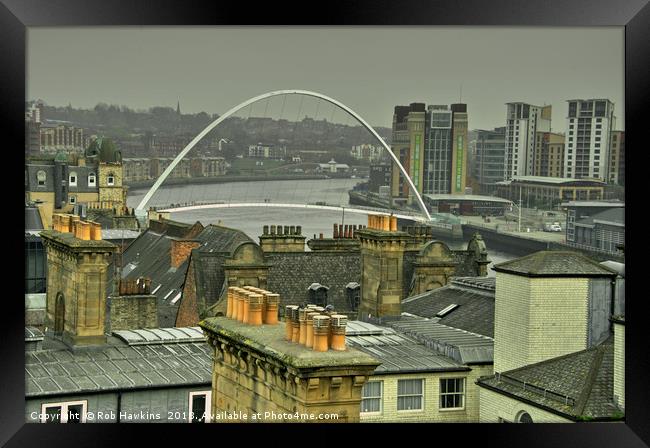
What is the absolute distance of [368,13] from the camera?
9.23 metres

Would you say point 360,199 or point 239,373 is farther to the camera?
point 360,199

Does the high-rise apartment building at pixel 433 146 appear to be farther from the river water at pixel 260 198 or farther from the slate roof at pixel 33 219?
the slate roof at pixel 33 219

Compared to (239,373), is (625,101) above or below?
above

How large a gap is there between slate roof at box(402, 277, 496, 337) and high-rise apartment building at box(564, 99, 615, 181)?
3.50 m

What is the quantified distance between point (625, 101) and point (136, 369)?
16.7ft

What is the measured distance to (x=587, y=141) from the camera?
22797 millimetres

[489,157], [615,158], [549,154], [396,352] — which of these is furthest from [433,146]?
[396,352]

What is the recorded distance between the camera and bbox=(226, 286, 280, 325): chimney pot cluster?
33.0 ft

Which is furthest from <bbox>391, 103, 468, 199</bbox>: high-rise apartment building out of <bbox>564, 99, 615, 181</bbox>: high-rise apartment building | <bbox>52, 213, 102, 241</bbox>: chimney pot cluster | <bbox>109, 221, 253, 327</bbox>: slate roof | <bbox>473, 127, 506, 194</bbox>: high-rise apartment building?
<bbox>52, 213, 102, 241</bbox>: chimney pot cluster

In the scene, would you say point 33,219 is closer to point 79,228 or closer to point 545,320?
point 79,228

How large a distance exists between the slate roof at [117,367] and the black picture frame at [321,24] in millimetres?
1760

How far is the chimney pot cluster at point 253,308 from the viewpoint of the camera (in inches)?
396

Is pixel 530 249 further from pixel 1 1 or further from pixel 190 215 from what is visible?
pixel 1 1

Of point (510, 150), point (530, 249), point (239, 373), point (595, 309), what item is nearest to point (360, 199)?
point (530, 249)
